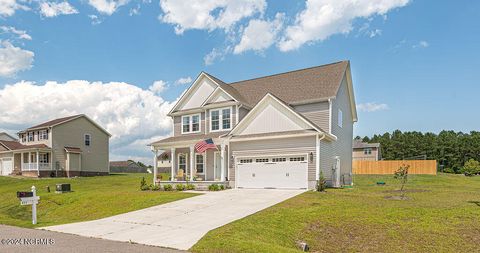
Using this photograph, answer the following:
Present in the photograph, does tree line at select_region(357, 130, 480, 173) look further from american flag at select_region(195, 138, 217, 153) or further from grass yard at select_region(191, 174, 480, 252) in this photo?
grass yard at select_region(191, 174, 480, 252)

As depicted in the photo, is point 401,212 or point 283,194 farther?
point 283,194

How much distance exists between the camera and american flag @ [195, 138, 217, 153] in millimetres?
22047

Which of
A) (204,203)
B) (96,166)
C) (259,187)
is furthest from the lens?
(96,166)

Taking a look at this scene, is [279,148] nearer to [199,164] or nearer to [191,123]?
[199,164]

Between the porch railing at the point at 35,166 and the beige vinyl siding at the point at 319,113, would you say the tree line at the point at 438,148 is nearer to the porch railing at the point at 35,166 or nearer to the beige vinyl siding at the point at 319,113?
the beige vinyl siding at the point at 319,113

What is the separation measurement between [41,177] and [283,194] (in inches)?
1261

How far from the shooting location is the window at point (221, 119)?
2466cm

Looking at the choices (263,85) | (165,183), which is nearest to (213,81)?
(263,85)

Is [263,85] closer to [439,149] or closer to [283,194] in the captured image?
[283,194]

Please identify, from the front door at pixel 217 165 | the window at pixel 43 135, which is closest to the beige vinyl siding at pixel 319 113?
the front door at pixel 217 165

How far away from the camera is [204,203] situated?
15781mm

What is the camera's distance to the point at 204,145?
2227 centimetres

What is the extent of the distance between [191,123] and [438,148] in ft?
219

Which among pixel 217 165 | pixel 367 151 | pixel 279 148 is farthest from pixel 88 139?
pixel 367 151
